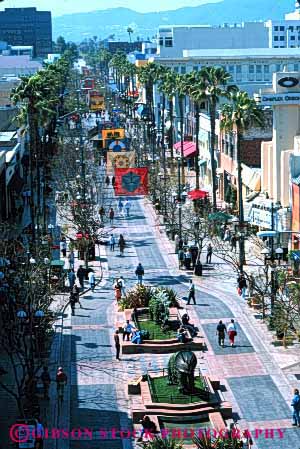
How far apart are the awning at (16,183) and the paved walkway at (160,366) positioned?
75.9 ft

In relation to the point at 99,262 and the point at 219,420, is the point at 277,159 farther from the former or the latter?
the point at 219,420

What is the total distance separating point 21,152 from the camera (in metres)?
102

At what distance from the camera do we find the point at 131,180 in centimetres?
7731

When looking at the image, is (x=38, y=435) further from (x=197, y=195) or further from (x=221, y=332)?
(x=197, y=195)

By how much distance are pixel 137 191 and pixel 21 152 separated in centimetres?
2674

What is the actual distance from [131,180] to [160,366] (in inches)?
1311

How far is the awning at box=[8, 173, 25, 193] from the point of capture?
85531 mm

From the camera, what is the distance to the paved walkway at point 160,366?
126 feet

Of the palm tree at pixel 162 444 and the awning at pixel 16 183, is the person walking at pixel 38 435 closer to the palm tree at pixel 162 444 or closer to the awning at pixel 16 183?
the palm tree at pixel 162 444

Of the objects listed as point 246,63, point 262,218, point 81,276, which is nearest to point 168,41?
point 246,63

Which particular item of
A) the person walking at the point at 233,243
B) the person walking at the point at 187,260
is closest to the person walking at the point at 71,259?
the person walking at the point at 187,260

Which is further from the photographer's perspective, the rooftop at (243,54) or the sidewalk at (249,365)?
the rooftop at (243,54)

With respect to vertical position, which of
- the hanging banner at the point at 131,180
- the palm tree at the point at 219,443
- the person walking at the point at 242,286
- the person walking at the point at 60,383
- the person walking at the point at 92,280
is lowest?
the person walking at the point at 92,280

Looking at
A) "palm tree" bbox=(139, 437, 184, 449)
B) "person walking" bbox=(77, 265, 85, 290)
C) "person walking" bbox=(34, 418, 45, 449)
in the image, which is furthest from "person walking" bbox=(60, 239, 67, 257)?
"palm tree" bbox=(139, 437, 184, 449)
